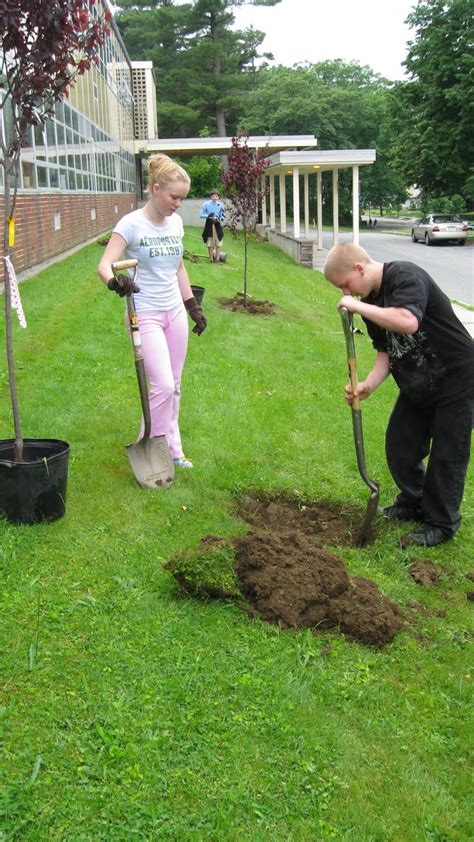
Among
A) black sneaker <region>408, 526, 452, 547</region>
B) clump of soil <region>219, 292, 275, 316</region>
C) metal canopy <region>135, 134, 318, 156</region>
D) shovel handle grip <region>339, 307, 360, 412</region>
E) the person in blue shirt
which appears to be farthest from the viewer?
metal canopy <region>135, 134, 318, 156</region>

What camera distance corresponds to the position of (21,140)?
4121 mm

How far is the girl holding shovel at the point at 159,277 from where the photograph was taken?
4.57 meters

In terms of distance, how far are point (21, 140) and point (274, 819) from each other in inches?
132

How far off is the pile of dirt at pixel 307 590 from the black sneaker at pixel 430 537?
69cm

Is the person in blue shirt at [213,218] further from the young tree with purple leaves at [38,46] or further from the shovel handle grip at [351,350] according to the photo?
the shovel handle grip at [351,350]

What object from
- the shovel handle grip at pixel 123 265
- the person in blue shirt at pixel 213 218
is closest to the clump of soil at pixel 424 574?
the shovel handle grip at pixel 123 265

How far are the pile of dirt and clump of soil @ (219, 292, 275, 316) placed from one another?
8710 millimetres

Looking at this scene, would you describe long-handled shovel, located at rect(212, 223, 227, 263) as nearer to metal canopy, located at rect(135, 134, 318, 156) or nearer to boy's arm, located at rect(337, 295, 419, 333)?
boy's arm, located at rect(337, 295, 419, 333)

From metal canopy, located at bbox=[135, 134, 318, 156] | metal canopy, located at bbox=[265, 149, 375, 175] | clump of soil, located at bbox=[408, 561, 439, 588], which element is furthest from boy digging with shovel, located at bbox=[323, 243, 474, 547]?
metal canopy, located at bbox=[135, 134, 318, 156]

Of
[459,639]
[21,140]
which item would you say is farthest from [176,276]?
[459,639]

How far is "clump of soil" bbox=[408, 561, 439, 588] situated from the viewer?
4.07 meters

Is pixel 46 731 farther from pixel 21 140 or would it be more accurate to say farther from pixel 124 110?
pixel 124 110

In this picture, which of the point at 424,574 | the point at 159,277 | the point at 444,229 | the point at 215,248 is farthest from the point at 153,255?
the point at 444,229

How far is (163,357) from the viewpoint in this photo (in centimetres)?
493
